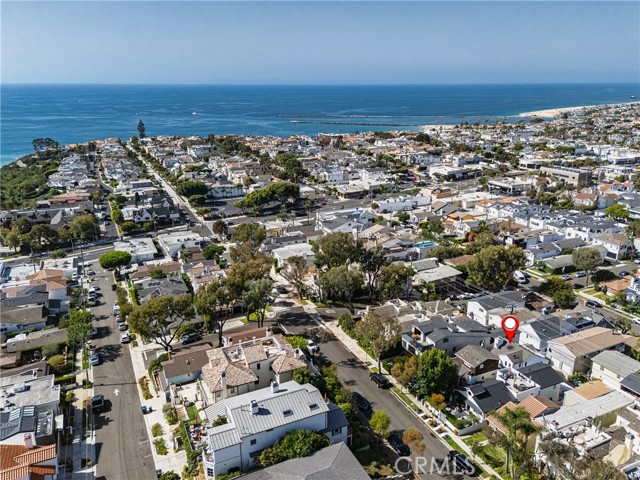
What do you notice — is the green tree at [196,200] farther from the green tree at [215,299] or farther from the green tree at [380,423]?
the green tree at [380,423]

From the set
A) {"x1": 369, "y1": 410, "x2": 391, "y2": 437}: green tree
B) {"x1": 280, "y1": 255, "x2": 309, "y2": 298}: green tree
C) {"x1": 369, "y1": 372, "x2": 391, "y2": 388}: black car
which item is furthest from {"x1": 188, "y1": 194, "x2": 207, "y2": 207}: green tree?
{"x1": 369, "y1": 410, "x2": 391, "y2": 437}: green tree

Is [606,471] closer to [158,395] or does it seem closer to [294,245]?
[158,395]

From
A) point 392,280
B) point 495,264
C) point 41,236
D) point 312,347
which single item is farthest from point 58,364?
point 495,264

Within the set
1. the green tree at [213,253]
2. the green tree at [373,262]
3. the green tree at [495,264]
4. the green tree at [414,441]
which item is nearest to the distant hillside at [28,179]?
the green tree at [213,253]

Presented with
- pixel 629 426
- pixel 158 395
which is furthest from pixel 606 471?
pixel 158 395

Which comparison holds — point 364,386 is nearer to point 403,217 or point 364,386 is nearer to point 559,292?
point 559,292

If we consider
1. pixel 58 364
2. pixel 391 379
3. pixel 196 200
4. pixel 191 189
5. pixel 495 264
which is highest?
pixel 191 189

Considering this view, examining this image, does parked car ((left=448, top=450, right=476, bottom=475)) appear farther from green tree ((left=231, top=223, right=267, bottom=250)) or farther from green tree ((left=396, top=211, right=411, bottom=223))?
green tree ((left=396, top=211, right=411, bottom=223))
